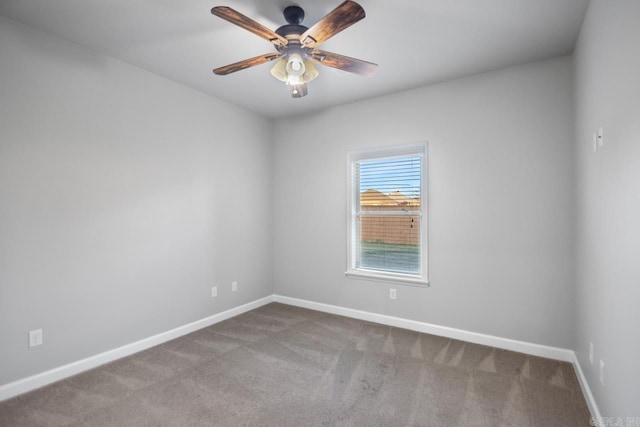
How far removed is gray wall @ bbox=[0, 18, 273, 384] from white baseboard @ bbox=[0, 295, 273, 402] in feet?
0.17

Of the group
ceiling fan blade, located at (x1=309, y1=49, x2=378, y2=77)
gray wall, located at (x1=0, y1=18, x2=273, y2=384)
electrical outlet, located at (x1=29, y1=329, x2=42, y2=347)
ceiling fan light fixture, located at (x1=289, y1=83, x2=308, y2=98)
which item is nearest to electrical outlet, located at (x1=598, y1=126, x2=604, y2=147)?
ceiling fan blade, located at (x1=309, y1=49, x2=378, y2=77)

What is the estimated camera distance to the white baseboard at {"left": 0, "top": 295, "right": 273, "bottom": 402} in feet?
7.09

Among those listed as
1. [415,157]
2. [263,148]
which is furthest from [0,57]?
[415,157]

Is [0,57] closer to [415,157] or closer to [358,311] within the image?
[415,157]

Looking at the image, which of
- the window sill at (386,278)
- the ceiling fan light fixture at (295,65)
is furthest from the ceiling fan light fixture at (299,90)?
the window sill at (386,278)

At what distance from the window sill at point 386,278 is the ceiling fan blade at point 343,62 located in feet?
7.31

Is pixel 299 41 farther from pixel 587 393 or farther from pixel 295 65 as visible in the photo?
pixel 587 393

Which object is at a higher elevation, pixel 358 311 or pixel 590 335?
pixel 590 335

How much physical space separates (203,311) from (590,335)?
3.50m

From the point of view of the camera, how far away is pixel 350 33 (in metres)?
2.33

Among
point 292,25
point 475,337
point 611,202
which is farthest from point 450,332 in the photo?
point 292,25

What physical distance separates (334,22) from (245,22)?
20.1 inches

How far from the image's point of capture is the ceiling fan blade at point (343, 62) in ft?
6.87

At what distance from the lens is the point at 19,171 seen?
7.21 feet
